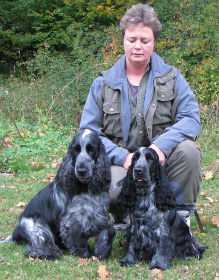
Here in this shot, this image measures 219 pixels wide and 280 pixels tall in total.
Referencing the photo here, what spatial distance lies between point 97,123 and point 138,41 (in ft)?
2.86

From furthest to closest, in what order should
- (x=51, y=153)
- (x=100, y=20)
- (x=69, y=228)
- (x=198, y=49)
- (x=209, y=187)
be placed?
(x=100, y=20) → (x=198, y=49) → (x=51, y=153) → (x=209, y=187) → (x=69, y=228)

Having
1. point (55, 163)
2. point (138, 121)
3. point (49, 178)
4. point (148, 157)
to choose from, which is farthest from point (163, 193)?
point (55, 163)

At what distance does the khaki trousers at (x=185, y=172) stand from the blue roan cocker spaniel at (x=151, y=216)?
31 cm

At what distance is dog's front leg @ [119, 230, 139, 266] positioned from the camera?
4.05m

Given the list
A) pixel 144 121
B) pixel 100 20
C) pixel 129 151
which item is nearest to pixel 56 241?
pixel 129 151

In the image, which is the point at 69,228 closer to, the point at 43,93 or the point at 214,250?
the point at 214,250

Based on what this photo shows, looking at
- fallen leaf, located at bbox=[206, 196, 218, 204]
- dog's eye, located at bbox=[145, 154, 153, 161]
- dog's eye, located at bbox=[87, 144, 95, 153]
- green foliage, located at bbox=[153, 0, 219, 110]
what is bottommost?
fallen leaf, located at bbox=[206, 196, 218, 204]

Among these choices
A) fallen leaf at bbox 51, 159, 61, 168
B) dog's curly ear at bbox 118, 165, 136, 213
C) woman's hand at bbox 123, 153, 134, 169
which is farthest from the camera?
fallen leaf at bbox 51, 159, 61, 168

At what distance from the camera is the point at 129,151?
4.64 metres

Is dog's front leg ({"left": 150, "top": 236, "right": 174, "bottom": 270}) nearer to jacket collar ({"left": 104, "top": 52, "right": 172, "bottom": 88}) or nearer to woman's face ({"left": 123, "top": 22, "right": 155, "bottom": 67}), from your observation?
jacket collar ({"left": 104, "top": 52, "right": 172, "bottom": 88})

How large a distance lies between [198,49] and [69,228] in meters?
6.95

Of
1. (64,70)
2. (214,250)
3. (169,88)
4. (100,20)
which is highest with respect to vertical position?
(100,20)

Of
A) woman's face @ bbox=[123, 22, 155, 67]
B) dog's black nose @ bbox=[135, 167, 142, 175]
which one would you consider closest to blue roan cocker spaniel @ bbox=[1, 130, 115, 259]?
dog's black nose @ bbox=[135, 167, 142, 175]

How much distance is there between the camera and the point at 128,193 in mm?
4137
